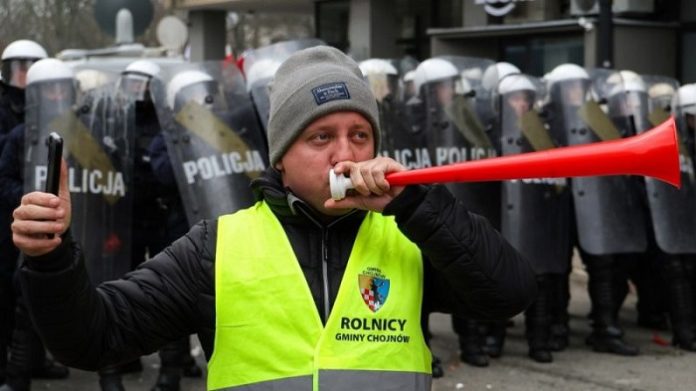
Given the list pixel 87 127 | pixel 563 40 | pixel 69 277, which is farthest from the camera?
pixel 563 40

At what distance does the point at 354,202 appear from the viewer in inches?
87.4

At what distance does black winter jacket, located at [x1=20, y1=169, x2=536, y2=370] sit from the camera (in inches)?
87.1

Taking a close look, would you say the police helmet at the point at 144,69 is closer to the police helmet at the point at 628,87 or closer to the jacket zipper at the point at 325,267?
the police helmet at the point at 628,87

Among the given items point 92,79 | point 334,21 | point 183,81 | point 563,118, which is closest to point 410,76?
point 563,118

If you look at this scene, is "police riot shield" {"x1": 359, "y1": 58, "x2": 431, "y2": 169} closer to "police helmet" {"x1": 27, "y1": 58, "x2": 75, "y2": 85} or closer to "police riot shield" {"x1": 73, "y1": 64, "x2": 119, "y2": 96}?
"police riot shield" {"x1": 73, "y1": 64, "x2": 119, "y2": 96}

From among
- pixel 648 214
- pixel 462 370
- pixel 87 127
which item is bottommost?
pixel 462 370

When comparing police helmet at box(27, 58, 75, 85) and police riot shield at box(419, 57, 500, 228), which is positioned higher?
police helmet at box(27, 58, 75, 85)

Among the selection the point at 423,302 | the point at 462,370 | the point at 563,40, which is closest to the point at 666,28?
the point at 563,40

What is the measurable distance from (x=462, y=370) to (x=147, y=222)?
2.13 metres

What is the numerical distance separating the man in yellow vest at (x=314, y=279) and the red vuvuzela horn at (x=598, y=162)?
21 centimetres

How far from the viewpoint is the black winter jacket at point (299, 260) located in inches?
87.1

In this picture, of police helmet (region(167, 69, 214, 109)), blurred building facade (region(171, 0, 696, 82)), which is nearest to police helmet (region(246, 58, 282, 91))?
police helmet (region(167, 69, 214, 109))

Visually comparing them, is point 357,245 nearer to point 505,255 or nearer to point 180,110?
point 505,255

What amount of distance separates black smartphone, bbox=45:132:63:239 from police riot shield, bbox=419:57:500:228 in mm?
5676
